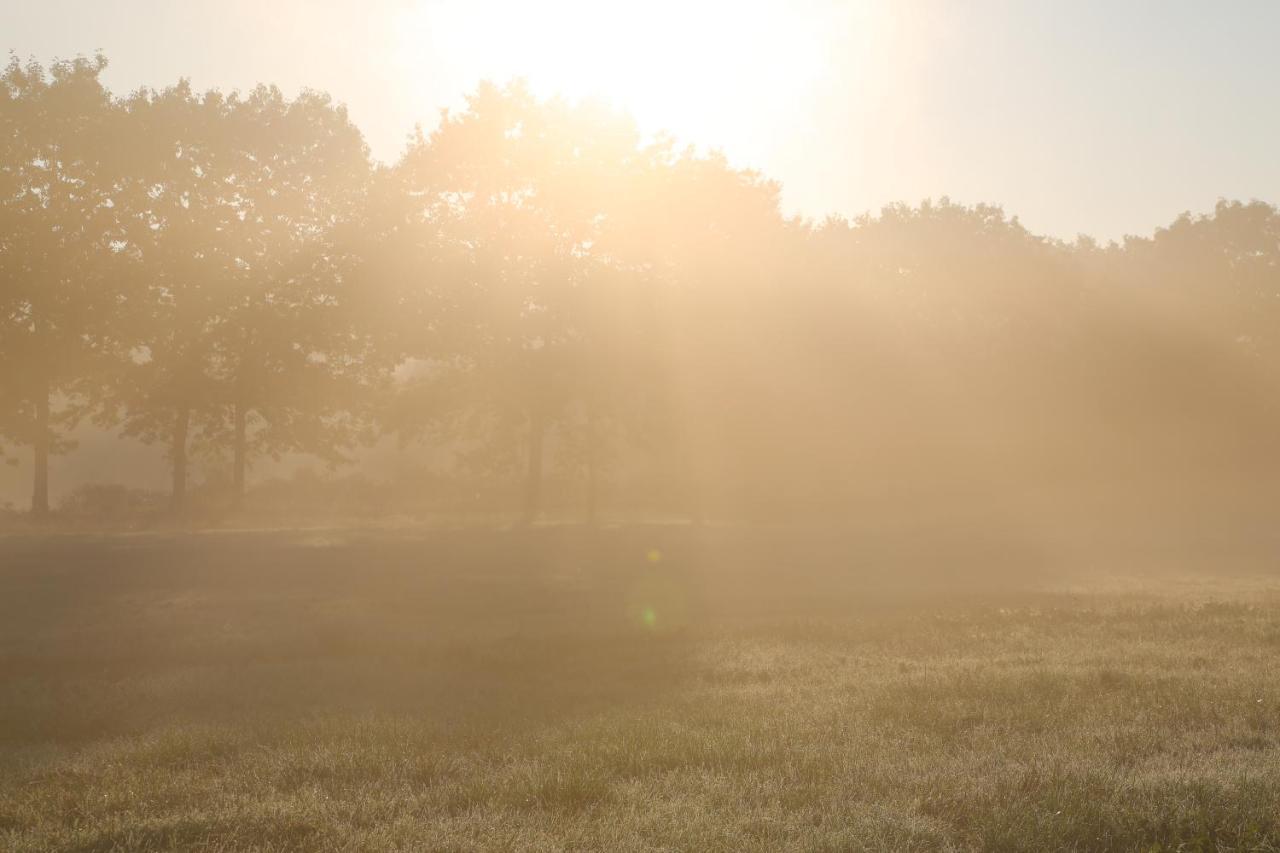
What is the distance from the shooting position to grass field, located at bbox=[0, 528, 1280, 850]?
822 cm

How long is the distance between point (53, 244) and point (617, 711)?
35.2 metres

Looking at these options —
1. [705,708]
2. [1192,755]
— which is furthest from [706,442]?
[1192,755]

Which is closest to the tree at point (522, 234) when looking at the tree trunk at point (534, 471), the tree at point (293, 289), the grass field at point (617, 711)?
the tree trunk at point (534, 471)

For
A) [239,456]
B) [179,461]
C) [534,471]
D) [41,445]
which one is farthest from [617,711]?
[41,445]

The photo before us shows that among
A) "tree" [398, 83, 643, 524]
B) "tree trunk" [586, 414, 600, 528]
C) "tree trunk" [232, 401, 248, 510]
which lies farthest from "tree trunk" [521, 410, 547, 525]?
"tree trunk" [232, 401, 248, 510]

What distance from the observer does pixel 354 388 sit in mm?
45281

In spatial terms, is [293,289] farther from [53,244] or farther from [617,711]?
[617,711]

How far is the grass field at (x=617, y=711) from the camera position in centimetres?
822

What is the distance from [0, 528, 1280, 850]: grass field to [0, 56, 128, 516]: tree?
15.8m

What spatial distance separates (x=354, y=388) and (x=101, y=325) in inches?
354

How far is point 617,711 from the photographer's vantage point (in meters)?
13.2

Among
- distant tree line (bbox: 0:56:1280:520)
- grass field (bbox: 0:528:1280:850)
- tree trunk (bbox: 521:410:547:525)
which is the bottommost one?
grass field (bbox: 0:528:1280:850)

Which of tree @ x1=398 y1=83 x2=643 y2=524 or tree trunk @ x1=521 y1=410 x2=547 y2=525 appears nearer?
tree @ x1=398 y1=83 x2=643 y2=524

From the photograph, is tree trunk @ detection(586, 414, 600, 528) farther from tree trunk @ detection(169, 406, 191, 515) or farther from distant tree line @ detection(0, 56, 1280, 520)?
tree trunk @ detection(169, 406, 191, 515)
